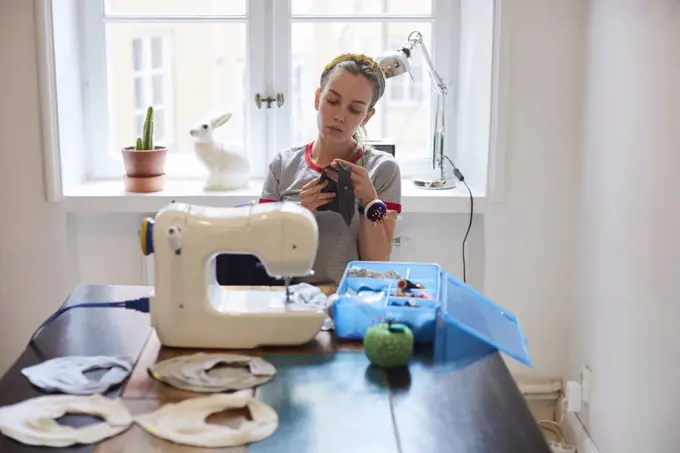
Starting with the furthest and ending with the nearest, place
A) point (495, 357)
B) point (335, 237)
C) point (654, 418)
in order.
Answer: point (335, 237) → point (654, 418) → point (495, 357)

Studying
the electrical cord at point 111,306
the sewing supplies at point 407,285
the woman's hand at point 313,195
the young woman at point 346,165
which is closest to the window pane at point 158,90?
the young woman at point 346,165

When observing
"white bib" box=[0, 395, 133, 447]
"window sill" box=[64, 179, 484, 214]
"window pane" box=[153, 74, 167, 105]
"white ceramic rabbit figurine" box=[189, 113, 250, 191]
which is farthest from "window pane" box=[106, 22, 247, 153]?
"white bib" box=[0, 395, 133, 447]

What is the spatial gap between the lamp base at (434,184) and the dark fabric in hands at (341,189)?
0.75 metres

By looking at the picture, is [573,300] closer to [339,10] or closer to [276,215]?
[339,10]

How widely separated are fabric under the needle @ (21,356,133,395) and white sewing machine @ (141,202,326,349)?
11 centimetres

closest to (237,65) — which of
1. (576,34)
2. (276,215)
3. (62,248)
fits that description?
(62,248)

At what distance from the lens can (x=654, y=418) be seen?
2.01 metres

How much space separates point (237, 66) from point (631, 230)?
1.43 m

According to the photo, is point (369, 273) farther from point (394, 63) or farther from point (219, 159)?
point (219, 159)

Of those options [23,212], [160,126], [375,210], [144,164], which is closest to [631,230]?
[375,210]

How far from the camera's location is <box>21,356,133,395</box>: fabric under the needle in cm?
132

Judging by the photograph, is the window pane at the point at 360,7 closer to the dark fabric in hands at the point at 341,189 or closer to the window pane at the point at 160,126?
the window pane at the point at 160,126

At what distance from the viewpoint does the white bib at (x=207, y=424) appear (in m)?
1.17

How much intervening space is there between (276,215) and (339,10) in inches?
62.9
